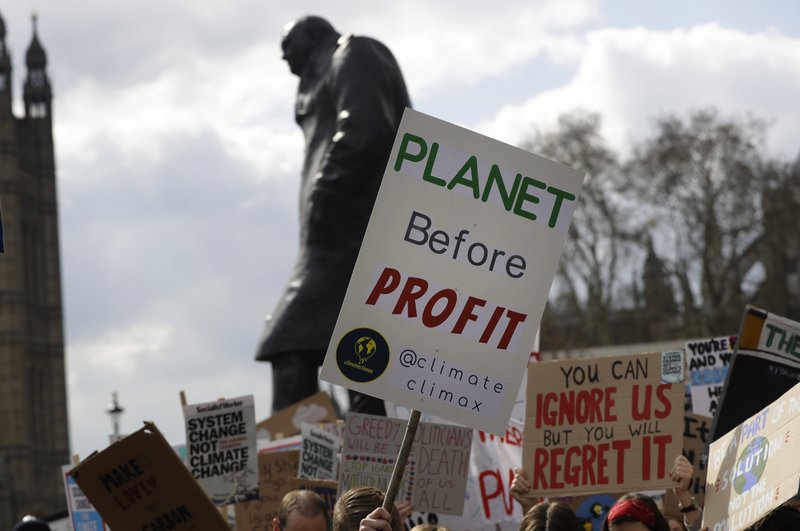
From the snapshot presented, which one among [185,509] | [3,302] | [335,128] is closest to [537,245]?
[185,509]

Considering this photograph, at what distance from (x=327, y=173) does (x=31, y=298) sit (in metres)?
74.5

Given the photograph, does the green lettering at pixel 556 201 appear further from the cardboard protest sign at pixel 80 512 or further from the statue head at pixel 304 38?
the statue head at pixel 304 38

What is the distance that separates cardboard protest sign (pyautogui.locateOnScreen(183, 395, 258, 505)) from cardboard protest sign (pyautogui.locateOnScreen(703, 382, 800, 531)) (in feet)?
10.6

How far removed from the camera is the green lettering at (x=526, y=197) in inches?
201

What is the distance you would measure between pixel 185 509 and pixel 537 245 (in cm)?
123

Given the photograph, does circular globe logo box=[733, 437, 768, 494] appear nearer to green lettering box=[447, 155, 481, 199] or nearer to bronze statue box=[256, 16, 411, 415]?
green lettering box=[447, 155, 481, 199]

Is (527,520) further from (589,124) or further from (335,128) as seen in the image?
(589,124)

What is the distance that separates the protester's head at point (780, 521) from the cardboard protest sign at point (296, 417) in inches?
236

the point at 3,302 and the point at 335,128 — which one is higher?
the point at 3,302

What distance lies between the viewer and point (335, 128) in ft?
38.3

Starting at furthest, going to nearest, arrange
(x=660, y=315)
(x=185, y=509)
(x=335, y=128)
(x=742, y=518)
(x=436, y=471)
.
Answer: (x=660, y=315) → (x=335, y=128) → (x=436, y=471) → (x=185, y=509) → (x=742, y=518)

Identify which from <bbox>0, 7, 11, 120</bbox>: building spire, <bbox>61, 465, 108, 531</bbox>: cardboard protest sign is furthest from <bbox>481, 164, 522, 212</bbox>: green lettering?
<bbox>0, 7, 11, 120</bbox>: building spire

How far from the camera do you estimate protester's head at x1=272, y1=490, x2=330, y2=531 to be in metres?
5.16

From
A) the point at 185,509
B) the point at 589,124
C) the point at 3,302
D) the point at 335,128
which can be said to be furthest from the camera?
the point at 3,302
